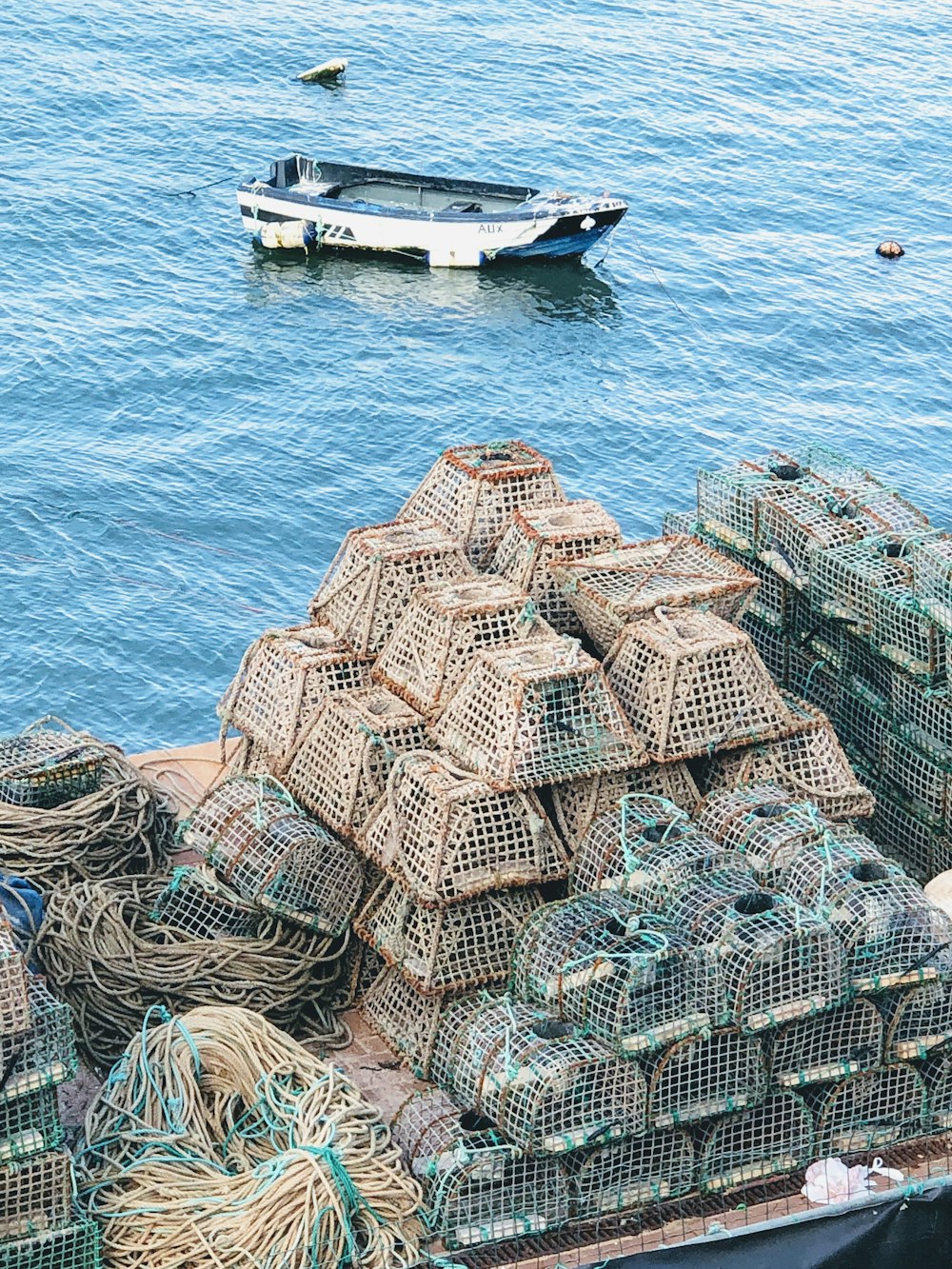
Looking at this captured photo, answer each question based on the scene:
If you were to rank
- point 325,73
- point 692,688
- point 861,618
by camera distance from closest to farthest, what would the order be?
point 692,688
point 861,618
point 325,73

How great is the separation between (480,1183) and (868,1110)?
2749 mm

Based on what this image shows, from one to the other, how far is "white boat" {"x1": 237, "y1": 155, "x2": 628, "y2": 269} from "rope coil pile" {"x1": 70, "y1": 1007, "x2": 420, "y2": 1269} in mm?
32070

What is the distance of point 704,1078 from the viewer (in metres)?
12.5

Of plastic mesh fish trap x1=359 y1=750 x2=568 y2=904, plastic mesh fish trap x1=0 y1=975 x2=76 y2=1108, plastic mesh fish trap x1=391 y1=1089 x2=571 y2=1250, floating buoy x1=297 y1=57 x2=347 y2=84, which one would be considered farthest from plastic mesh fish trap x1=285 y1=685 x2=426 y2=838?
floating buoy x1=297 y1=57 x2=347 y2=84

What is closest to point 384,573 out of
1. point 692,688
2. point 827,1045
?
point 692,688

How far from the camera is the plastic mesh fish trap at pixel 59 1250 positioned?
38.5 feet

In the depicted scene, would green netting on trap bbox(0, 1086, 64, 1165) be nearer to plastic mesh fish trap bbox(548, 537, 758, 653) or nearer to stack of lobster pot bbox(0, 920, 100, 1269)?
stack of lobster pot bbox(0, 920, 100, 1269)

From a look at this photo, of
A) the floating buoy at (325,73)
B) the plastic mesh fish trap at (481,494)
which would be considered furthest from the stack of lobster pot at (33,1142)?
the floating buoy at (325,73)

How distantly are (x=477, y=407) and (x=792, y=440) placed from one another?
233 inches

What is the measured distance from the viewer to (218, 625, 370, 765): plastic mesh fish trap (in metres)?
15.2

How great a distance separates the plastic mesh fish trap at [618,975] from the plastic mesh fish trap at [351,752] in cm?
189

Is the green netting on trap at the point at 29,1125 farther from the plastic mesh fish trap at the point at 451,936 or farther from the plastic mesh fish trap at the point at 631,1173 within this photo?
the plastic mesh fish trap at the point at 631,1173

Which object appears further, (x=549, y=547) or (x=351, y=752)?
(x=549, y=547)

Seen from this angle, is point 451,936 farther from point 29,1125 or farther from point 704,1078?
point 29,1125
